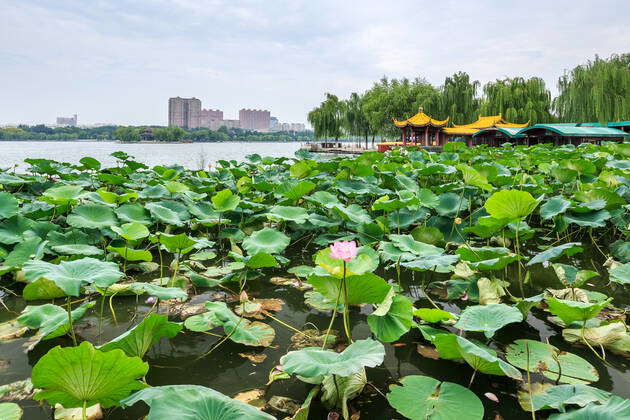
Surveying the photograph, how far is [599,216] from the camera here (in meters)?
1.97

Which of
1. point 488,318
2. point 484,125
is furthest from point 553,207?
point 484,125

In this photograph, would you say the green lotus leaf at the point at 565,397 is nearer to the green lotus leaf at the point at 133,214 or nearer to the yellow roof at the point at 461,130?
the green lotus leaf at the point at 133,214

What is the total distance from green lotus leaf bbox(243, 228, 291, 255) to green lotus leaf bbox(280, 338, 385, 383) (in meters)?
0.88

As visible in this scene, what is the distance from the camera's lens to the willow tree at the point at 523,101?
18594 millimetres

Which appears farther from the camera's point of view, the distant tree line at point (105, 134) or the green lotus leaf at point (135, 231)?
the distant tree line at point (105, 134)

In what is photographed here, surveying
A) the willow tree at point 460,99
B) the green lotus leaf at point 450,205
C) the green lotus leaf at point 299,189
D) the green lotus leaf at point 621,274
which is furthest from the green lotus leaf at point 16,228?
the willow tree at point 460,99

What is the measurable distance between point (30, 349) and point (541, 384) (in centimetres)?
162

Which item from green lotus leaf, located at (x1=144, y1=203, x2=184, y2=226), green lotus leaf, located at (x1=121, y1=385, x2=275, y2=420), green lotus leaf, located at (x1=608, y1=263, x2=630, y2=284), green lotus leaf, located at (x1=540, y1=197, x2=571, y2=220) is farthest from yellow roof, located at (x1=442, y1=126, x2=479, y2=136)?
green lotus leaf, located at (x1=121, y1=385, x2=275, y2=420)

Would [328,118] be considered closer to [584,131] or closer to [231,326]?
[584,131]

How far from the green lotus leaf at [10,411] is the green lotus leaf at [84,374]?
0.89 ft

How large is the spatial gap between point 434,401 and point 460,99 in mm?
23772

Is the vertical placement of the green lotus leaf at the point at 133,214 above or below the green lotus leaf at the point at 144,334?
above

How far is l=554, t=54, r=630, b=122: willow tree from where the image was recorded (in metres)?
13.9

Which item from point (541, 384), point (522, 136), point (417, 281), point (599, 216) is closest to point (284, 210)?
point (417, 281)
